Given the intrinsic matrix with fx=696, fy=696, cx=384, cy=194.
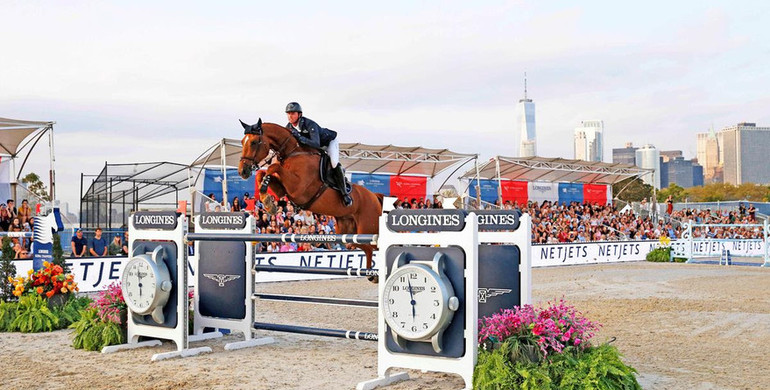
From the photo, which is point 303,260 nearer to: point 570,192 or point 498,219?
point 498,219

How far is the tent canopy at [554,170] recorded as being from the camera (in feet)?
77.9

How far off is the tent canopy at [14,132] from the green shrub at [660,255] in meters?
18.3

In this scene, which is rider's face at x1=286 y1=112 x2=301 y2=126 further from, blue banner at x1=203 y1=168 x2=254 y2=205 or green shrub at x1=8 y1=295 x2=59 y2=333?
blue banner at x1=203 y1=168 x2=254 y2=205

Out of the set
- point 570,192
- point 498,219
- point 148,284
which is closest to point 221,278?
point 148,284

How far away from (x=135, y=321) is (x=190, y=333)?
0.66 meters

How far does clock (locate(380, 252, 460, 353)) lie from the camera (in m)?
4.84

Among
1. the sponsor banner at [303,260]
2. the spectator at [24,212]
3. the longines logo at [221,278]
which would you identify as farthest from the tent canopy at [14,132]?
the longines logo at [221,278]

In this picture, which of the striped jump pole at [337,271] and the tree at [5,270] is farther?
the tree at [5,270]

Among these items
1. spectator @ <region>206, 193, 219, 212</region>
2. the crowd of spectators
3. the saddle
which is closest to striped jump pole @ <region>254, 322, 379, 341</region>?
the saddle

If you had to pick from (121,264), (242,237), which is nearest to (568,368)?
(242,237)

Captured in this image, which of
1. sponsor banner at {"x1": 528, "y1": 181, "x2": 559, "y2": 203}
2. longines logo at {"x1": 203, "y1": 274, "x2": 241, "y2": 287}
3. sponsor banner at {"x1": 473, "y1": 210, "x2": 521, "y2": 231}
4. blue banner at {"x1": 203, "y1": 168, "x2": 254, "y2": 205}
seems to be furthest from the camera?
sponsor banner at {"x1": 528, "y1": 181, "x2": 559, "y2": 203}

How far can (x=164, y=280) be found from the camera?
6691mm

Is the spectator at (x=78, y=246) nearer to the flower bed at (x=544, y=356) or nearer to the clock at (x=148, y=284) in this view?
the clock at (x=148, y=284)

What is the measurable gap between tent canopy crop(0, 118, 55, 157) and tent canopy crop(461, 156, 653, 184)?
1299 centimetres
